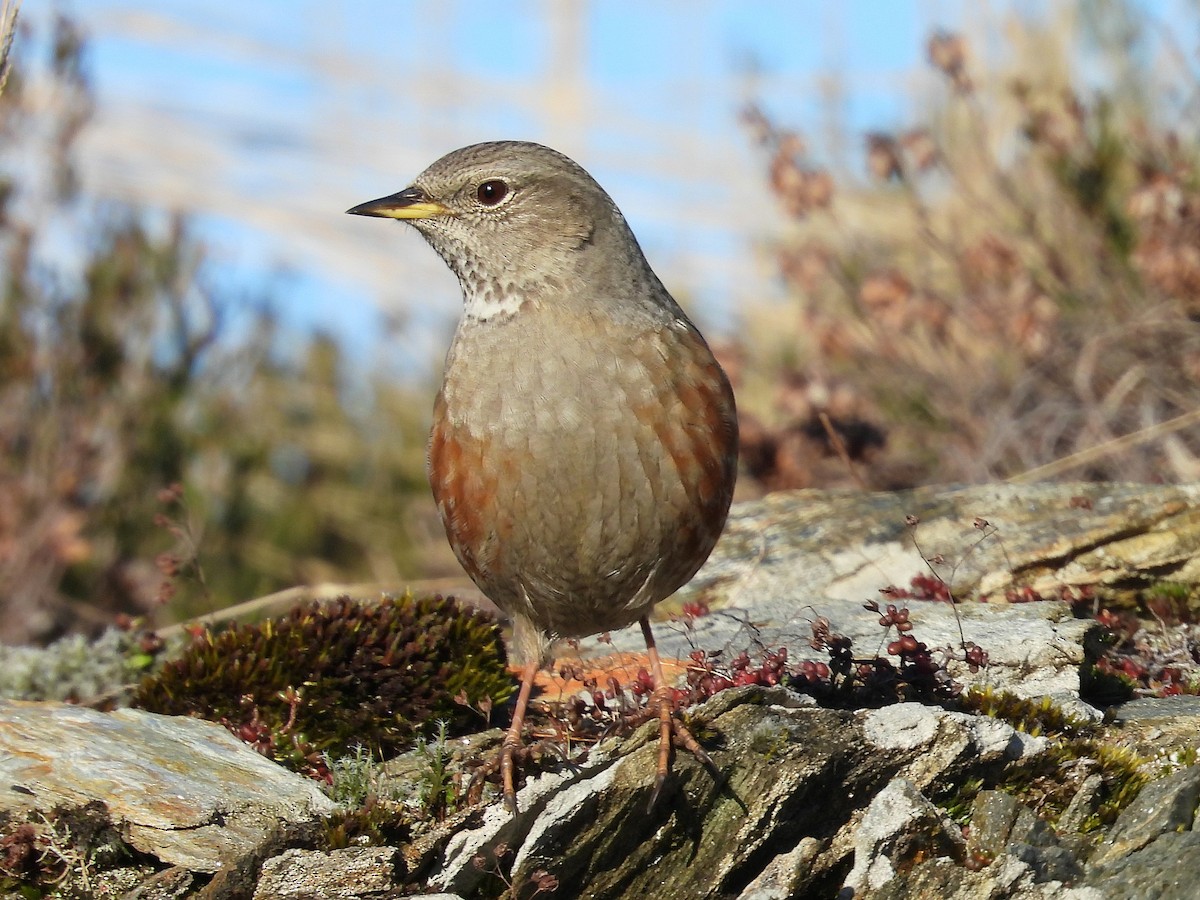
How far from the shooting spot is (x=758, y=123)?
9.37 metres

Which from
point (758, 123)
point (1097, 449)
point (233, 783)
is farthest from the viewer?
point (758, 123)

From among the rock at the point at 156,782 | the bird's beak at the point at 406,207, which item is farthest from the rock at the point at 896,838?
the bird's beak at the point at 406,207

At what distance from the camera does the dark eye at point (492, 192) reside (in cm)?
513

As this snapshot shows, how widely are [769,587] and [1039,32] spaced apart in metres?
7.21

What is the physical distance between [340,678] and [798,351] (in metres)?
7.75

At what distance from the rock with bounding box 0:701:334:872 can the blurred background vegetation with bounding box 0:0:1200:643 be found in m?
3.18

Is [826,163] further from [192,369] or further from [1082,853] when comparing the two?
[1082,853]

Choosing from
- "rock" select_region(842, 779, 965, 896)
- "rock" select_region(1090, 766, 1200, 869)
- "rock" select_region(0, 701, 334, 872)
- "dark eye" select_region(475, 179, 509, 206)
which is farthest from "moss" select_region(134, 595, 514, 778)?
"rock" select_region(1090, 766, 1200, 869)

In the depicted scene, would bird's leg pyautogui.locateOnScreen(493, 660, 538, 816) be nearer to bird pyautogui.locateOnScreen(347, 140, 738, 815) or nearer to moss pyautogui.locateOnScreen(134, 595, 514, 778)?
bird pyautogui.locateOnScreen(347, 140, 738, 815)

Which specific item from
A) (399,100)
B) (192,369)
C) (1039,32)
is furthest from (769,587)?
(399,100)

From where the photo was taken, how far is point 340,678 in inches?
203

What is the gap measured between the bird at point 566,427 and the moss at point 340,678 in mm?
360

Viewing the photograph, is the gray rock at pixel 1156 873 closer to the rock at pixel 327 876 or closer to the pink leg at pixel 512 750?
the pink leg at pixel 512 750

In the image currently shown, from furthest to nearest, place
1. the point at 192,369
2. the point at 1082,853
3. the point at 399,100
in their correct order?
the point at 399,100
the point at 192,369
the point at 1082,853
